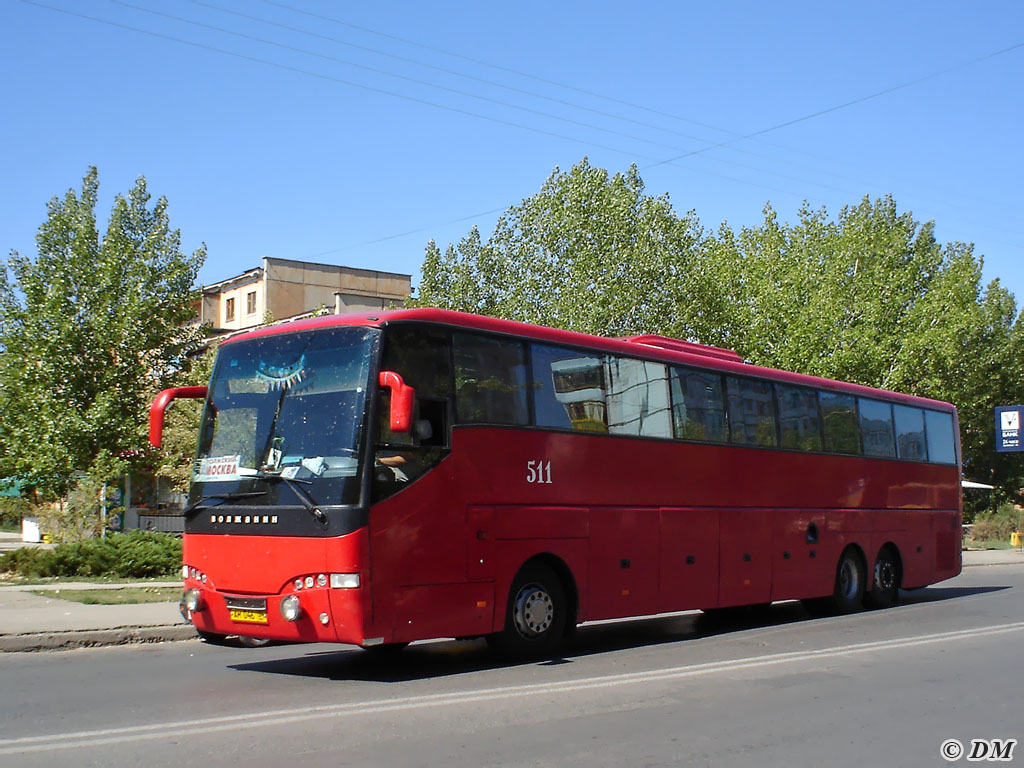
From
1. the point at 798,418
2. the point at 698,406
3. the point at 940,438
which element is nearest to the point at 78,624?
the point at 698,406

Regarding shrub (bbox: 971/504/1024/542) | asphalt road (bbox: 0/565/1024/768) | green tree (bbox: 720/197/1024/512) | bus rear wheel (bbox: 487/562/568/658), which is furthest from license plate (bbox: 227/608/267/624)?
shrub (bbox: 971/504/1024/542)

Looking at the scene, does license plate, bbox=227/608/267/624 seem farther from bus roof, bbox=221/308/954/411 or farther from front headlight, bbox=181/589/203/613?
bus roof, bbox=221/308/954/411

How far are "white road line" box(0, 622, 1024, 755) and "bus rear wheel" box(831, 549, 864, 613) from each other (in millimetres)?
4792

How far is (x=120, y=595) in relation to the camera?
17.0 metres

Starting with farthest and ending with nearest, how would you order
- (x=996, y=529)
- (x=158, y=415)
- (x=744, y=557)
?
(x=996, y=529)
(x=744, y=557)
(x=158, y=415)

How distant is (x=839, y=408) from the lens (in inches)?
698

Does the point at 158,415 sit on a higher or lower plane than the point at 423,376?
lower

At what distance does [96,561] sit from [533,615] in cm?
1182

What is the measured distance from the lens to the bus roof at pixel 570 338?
1062 centimetres

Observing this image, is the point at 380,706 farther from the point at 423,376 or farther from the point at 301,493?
the point at 423,376

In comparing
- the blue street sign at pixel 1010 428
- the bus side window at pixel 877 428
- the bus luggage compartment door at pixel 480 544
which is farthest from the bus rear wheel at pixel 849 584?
the blue street sign at pixel 1010 428

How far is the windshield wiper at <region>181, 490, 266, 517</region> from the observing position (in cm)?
1037

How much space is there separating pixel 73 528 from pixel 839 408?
60.3 ft

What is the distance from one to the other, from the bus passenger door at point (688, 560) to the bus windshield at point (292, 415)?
5.22 metres
